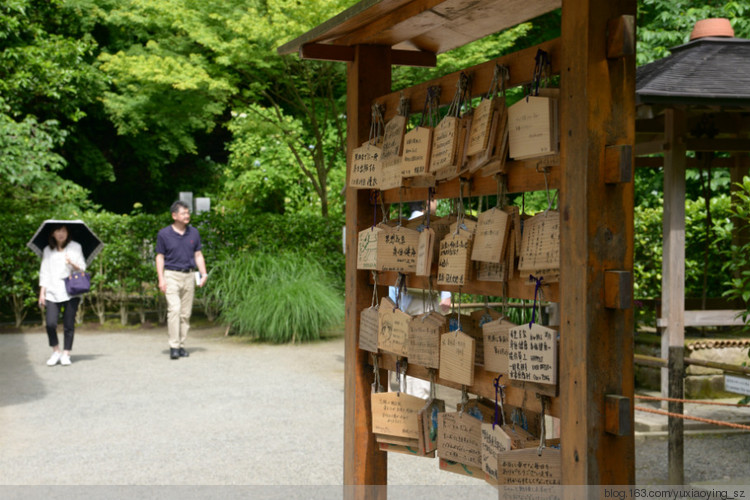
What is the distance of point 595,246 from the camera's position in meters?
2.51

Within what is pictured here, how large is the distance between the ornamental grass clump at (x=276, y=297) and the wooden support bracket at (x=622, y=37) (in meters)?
9.92

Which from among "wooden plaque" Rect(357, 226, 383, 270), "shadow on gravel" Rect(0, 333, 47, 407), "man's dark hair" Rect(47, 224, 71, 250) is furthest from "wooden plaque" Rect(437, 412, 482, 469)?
"man's dark hair" Rect(47, 224, 71, 250)

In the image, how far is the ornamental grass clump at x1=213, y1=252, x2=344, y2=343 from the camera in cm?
1223

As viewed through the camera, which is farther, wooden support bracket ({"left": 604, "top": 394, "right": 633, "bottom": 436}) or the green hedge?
the green hedge

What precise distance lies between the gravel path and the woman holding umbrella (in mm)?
626

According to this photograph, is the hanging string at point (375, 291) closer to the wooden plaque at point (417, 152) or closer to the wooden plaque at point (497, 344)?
the wooden plaque at point (417, 152)

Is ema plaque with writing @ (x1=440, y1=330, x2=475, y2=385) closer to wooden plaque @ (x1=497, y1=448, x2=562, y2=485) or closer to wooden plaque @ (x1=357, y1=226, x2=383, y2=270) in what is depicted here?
wooden plaque @ (x1=497, y1=448, x2=562, y2=485)

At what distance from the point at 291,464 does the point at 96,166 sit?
62.7ft

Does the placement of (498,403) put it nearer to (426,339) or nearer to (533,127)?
(426,339)

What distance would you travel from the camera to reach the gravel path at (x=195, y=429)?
229 inches

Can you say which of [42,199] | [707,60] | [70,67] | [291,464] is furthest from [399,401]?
[42,199]

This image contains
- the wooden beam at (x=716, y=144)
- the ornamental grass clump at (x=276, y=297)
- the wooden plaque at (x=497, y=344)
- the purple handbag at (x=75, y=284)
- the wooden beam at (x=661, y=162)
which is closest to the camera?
the wooden plaque at (x=497, y=344)

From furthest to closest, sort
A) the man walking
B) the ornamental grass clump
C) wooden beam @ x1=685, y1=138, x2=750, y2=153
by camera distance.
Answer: the ornamental grass clump < the man walking < wooden beam @ x1=685, y1=138, x2=750, y2=153

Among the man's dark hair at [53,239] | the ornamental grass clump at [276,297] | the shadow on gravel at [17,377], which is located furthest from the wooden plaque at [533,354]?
the ornamental grass clump at [276,297]
